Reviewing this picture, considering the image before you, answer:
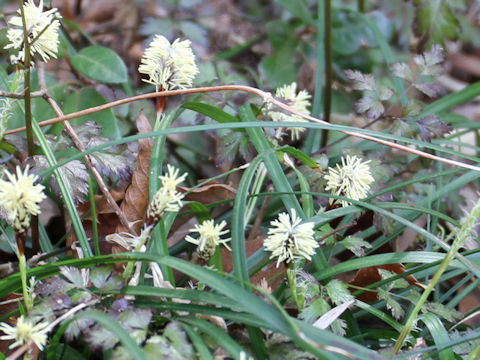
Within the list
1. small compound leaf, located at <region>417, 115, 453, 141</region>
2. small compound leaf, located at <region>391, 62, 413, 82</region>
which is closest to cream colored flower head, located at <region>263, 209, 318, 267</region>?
small compound leaf, located at <region>417, 115, 453, 141</region>

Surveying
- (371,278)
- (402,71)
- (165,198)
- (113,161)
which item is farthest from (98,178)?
(402,71)

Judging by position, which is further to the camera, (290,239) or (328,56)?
(328,56)

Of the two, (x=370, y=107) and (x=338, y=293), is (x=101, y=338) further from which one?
(x=370, y=107)

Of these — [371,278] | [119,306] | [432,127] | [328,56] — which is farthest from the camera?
[328,56]

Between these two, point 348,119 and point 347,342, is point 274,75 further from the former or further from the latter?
point 347,342

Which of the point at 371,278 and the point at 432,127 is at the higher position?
the point at 432,127

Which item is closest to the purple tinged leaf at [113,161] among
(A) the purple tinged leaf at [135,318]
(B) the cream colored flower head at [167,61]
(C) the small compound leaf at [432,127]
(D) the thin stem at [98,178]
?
(D) the thin stem at [98,178]

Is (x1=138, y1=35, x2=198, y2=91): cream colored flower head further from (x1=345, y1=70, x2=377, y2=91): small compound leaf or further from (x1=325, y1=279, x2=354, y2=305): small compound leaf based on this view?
(x1=345, y1=70, x2=377, y2=91): small compound leaf
